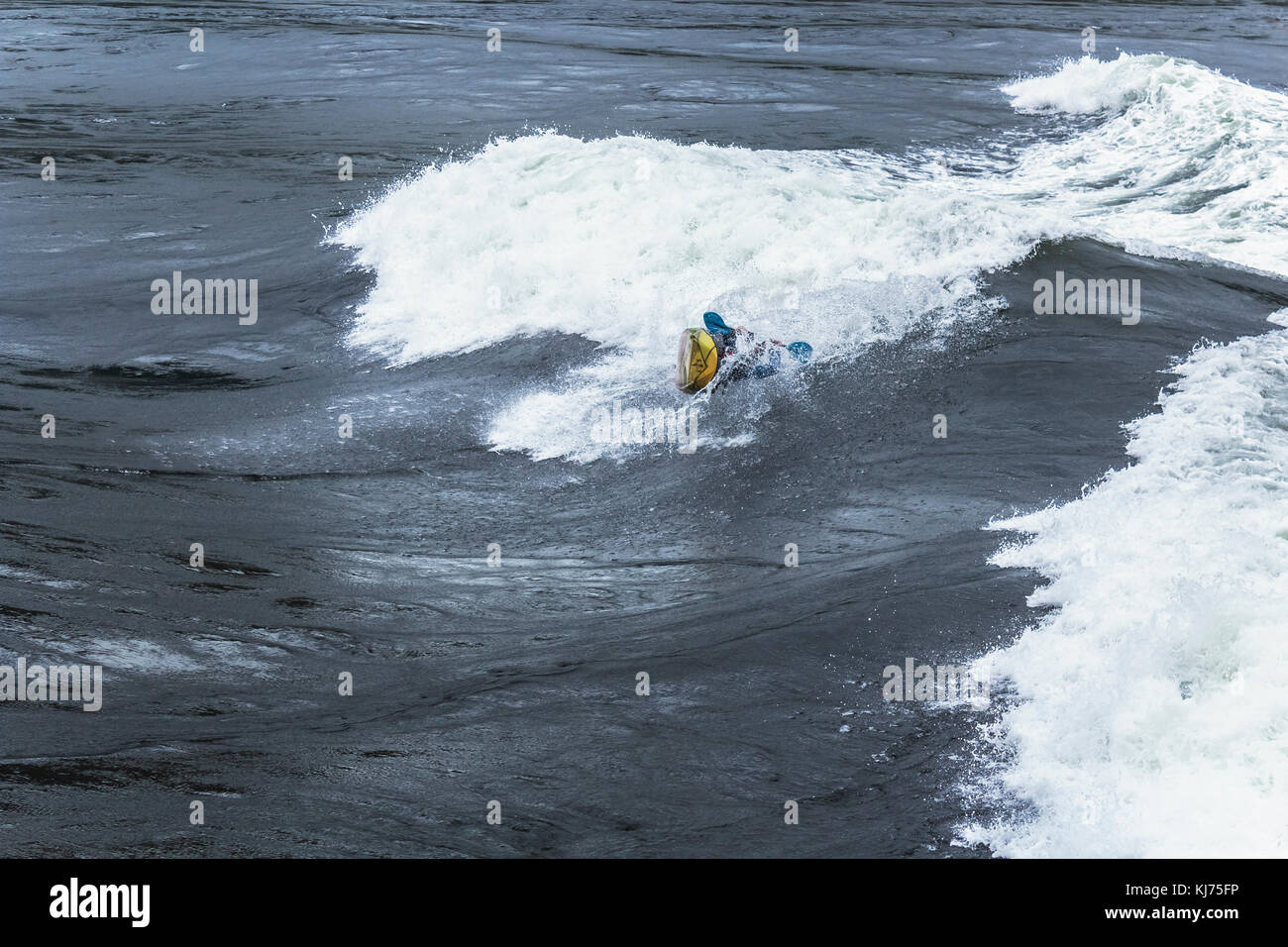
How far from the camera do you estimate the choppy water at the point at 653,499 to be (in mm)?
5707

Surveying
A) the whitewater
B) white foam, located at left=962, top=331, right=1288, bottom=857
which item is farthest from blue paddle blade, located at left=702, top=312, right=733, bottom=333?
white foam, located at left=962, top=331, right=1288, bottom=857

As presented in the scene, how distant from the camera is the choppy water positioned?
5707 millimetres

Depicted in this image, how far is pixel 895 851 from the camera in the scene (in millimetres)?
5266

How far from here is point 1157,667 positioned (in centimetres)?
589

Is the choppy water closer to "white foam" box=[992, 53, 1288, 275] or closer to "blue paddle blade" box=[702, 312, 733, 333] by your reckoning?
"white foam" box=[992, 53, 1288, 275]

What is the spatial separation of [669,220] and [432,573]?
6131mm

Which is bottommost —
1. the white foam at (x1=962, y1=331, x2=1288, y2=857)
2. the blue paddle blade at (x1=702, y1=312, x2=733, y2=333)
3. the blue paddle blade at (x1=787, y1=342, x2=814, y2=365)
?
the white foam at (x1=962, y1=331, x2=1288, y2=857)

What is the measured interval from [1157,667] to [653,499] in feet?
12.4

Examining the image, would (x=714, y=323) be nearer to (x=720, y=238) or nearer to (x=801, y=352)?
(x=801, y=352)

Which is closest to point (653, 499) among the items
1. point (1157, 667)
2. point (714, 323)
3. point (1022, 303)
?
point (714, 323)

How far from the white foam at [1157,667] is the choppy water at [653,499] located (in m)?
0.02

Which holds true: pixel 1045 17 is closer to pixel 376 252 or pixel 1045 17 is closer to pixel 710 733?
pixel 376 252

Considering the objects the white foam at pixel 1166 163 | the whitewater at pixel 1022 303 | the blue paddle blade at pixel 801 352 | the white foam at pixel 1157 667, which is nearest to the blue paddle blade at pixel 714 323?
the blue paddle blade at pixel 801 352

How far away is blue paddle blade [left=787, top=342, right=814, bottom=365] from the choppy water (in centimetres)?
11
